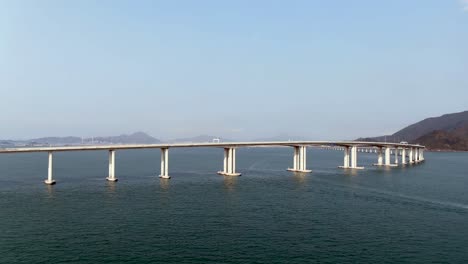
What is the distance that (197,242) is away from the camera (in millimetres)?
41125

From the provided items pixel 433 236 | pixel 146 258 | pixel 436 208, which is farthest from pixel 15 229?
pixel 436 208

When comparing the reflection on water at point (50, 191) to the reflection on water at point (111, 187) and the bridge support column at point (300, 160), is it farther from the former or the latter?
the bridge support column at point (300, 160)

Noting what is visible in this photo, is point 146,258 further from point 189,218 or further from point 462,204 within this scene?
point 462,204

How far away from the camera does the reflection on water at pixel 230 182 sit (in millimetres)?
79294

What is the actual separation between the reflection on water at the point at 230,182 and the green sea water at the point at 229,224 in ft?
5.11

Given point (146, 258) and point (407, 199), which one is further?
point (407, 199)

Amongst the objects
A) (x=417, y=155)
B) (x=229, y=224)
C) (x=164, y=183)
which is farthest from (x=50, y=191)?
(x=417, y=155)

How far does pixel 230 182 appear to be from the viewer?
89250 millimetres

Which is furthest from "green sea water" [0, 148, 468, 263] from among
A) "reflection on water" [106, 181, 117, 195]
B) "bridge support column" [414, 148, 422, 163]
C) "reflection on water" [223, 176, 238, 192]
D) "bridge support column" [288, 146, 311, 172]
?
"bridge support column" [414, 148, 422, 163]

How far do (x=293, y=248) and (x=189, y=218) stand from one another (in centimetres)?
1648

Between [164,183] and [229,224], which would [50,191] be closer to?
[164,183]

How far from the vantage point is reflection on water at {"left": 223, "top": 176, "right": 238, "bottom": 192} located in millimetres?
79294

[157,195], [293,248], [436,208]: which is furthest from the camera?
[157,195]

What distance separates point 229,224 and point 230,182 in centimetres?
4056
